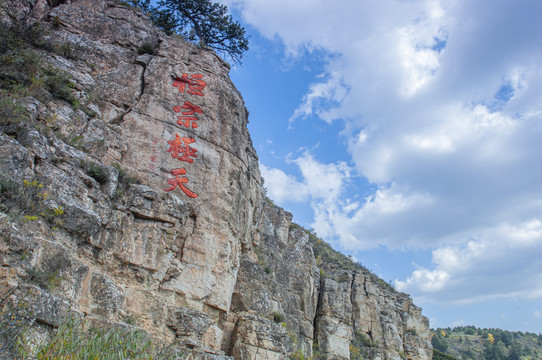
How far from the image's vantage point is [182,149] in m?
14.2

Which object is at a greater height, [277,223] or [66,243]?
[277,223]

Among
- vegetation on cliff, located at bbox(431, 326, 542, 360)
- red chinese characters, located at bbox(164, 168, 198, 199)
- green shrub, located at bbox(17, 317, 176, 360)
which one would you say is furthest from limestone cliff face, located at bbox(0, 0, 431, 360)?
vegetation on cliff, located at bbox(431, 326, 542, 360)

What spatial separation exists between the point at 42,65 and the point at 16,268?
753 cm

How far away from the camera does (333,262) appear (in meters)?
33.8

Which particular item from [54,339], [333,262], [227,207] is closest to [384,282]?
[333,262]

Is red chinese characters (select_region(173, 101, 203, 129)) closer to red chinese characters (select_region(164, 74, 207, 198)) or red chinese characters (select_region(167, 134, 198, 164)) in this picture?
red chinese characters (select_region(164, 74, 207, 198))

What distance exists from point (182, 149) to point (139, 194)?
8.78 ft

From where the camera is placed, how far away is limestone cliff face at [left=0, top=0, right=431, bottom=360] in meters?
9.13

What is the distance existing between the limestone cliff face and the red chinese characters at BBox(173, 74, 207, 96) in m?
0.04

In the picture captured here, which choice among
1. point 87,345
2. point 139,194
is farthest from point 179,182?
point 87,345

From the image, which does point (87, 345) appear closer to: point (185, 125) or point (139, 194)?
point (139, 194)

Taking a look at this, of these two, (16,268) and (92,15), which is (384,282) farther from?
(16,268)

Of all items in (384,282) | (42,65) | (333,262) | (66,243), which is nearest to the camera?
(66,243)

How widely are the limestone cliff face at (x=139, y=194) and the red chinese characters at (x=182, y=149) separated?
0.15 ft
